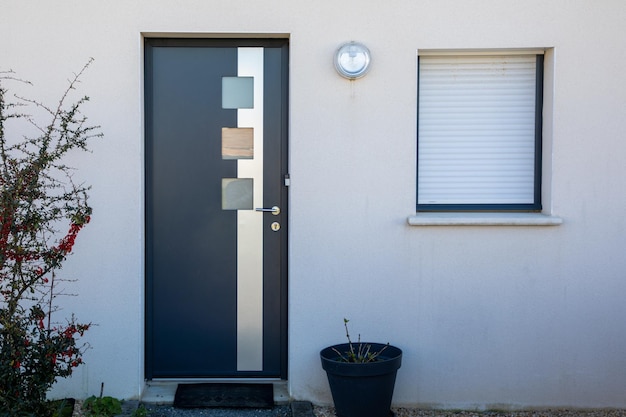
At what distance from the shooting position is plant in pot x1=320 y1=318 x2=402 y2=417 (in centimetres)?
487

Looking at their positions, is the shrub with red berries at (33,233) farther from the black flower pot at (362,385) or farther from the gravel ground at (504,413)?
the gravel ground at (504,413)

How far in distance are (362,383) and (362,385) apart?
0.01 metres

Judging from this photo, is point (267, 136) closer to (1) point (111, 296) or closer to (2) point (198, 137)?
(2) point (198, 137)

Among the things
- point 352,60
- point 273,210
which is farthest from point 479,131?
point 273,210

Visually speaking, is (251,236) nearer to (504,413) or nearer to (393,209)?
(393,209)

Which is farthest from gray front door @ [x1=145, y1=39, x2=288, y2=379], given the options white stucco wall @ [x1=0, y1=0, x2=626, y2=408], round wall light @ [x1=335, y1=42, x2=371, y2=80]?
round wall light @ [x1=335, y1=42, x2=371, y2=80]

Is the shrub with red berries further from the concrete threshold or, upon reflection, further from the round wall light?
the round wall light

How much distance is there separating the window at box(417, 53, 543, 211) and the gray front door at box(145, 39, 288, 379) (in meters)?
1.02

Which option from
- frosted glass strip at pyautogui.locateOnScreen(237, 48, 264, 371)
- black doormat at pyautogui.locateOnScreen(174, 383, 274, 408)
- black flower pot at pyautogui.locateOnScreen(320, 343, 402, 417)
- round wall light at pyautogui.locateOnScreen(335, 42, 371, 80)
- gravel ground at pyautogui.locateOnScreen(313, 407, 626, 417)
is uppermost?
round wall light at pyautogui.locateOnScreen(335, 42, 371, 80)

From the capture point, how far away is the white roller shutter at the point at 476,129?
5430mm

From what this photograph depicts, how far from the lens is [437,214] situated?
5383 millimetres

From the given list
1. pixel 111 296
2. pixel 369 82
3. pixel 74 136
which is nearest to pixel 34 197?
pixel 74 136

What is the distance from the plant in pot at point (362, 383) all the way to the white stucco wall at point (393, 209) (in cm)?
33

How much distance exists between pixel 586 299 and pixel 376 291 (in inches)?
56.8
